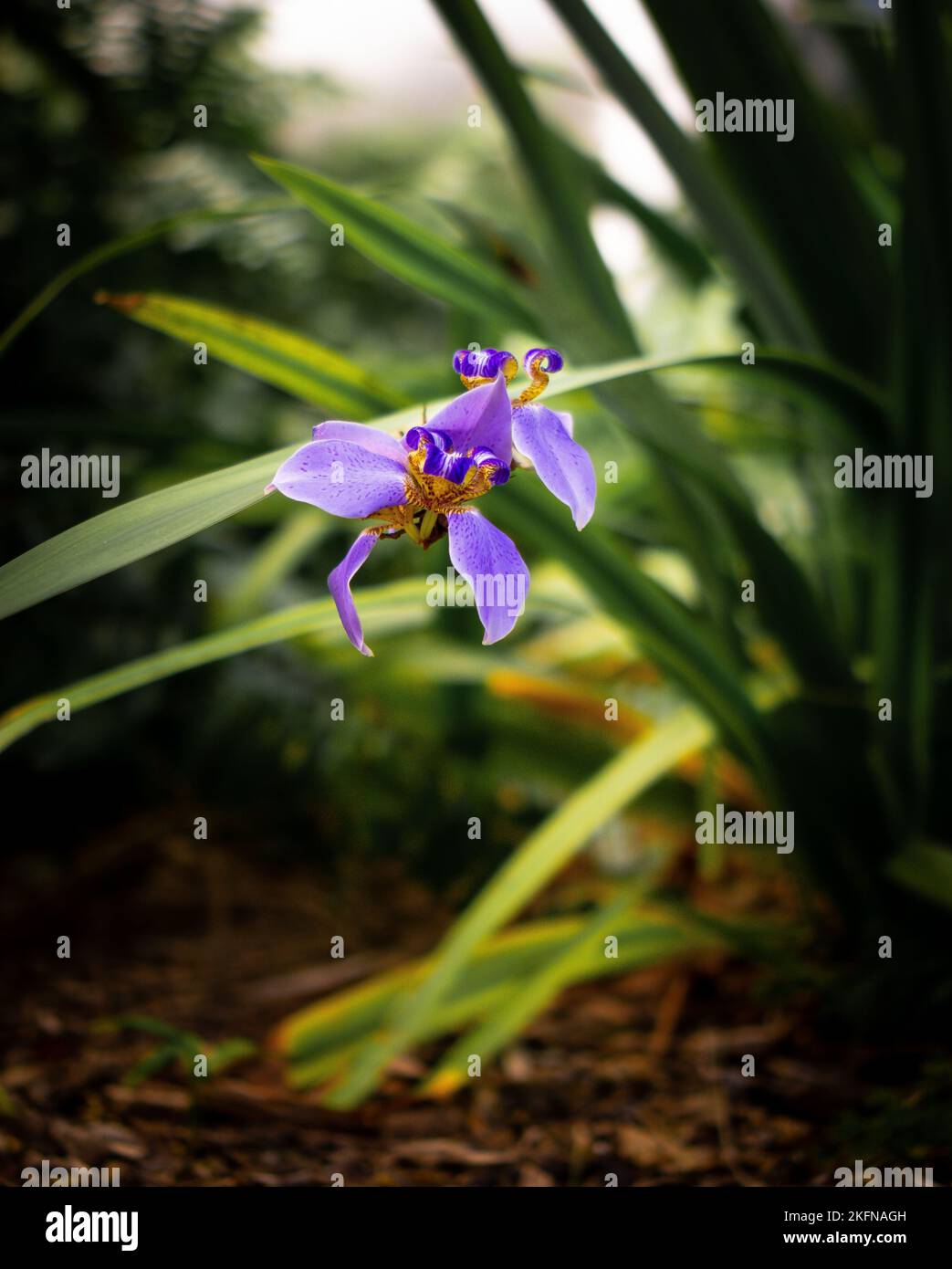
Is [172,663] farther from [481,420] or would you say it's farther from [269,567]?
[269,567]

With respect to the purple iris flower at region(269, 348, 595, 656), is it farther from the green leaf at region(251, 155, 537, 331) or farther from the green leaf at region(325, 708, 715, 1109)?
→ the green leaf at region(325, 708, 715, 1109)

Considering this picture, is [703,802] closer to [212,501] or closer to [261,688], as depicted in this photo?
[261,688]

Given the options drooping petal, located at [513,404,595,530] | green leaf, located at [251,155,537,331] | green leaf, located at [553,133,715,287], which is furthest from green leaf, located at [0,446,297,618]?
green leaf, located at [553,133,715,287]

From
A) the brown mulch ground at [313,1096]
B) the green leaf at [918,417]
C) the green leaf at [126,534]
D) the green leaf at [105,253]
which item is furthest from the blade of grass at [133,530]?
the brown mulch ground at [313,1096]

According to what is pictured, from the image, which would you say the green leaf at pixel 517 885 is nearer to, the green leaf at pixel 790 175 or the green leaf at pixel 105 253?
the green leaf at pixel 790 175

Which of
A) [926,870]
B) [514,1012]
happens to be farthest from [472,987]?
[926,870]

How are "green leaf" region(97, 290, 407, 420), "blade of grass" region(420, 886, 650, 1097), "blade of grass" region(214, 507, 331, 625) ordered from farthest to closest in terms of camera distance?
"blade of grass" region(214, 507, 331, 625), "blade of grass" region(420, 886, 650, 1097), "green leaf" region(97, 290, 407, 420)
